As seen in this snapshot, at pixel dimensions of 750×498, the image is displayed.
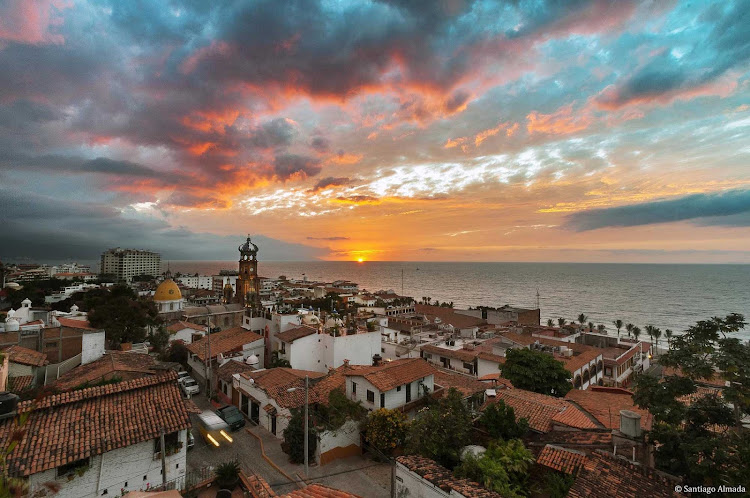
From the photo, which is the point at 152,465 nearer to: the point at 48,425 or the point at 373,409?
the point at 48,425

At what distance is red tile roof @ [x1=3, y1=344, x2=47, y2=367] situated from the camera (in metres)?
22.8

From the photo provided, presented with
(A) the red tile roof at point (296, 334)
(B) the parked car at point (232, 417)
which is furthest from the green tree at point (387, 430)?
(A) the red tile roof at point (296, 334)

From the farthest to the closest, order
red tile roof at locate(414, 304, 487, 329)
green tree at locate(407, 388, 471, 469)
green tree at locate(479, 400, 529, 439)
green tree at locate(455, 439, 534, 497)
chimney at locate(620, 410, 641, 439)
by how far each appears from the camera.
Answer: red tile roof at locate(414, 304, 487, 329)
green tree at locate(479, 400, 529, 439)
green tree at locate(407, 388, 471, 469)
chimney at locate(620, 410, 641, 439)
green tree at locate(455, 439, 534, 497)

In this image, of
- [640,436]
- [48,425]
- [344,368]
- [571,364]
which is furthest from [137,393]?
[571,364]

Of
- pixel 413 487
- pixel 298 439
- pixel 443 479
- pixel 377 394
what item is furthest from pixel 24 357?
pixel 443 479

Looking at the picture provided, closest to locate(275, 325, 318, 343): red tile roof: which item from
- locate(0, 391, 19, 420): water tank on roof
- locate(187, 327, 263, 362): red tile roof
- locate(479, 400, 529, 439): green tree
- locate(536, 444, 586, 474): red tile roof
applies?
locate(187, 327, 263, 362): red tile roof

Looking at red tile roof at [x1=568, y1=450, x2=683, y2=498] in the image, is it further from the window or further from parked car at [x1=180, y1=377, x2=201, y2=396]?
parked car at [x1=180, y1=377, x2=201, y2=396]

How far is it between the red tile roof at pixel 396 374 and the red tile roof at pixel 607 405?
9723 millimetres

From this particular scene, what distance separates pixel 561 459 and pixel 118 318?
38064 mm

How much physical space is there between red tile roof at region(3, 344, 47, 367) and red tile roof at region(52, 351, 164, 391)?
1.75 m

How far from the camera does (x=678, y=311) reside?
112 meters

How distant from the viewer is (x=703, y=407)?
1369 centimetres

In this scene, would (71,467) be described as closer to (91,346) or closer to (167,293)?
(91,346)

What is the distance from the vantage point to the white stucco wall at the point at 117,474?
12609 mm
